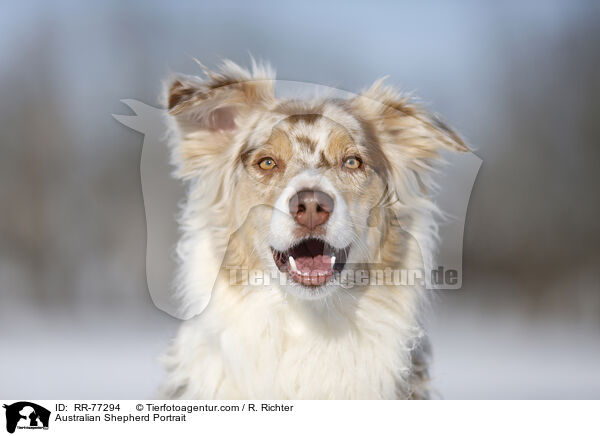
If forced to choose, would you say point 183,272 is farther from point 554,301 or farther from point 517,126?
point 554,301

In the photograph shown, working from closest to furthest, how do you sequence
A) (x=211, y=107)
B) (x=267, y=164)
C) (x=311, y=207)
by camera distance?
1. (x=311, y=207)
2. (x=267, y=164)
3. (x=211, y=107)

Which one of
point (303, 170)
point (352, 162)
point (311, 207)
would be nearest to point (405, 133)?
point (352, 162)

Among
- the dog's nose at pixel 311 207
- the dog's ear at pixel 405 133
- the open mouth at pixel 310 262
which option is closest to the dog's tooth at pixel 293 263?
the open mouth at pixel 310 262

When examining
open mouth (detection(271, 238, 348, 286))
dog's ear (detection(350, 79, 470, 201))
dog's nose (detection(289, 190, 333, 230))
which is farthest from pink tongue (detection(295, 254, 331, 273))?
dog's ear (detection(350, 79, 470, 201))

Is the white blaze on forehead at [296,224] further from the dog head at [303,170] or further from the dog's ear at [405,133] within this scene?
the dog's ear at [405,133]
